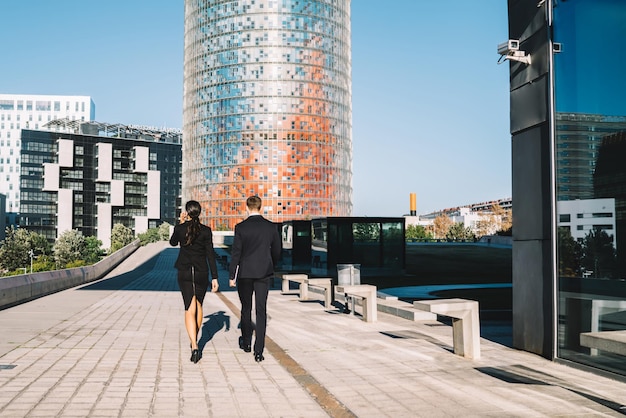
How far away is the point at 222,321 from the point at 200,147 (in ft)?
440

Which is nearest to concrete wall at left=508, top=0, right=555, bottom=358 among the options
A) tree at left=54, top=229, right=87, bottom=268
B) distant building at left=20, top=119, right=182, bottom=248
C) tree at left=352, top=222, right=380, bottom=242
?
tree at left=352, top=222, right=380, bottom=242

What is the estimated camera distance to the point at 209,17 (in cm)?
14575

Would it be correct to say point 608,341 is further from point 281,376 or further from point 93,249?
point 93,249

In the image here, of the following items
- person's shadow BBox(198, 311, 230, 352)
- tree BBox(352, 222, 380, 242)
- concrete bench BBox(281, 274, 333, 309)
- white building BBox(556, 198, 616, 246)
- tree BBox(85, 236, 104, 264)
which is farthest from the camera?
tree BBox(85, 236, 104, 264)

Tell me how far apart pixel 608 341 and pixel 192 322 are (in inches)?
180

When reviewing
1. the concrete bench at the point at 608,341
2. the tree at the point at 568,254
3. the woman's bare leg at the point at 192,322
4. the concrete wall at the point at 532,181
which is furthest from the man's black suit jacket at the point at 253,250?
the concrete bench at the point at 608,341

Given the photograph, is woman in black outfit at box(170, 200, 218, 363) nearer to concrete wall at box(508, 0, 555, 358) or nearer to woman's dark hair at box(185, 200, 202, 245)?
woman's dark hair at box(185, 200, 202, 245)

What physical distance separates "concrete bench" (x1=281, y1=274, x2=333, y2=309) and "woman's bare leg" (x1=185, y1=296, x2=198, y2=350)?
7.22 meters

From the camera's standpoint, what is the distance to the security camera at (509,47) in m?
8.30

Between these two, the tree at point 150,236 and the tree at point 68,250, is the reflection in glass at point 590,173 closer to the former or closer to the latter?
the tree at point 68,250

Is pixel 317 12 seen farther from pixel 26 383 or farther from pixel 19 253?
pixel 26 383

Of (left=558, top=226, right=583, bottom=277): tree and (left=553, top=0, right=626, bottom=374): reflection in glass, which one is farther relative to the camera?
(left=558, top=226, right=583, bottom=277): tree

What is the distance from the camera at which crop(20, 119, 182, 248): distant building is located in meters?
133

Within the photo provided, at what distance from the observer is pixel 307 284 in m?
16.1
